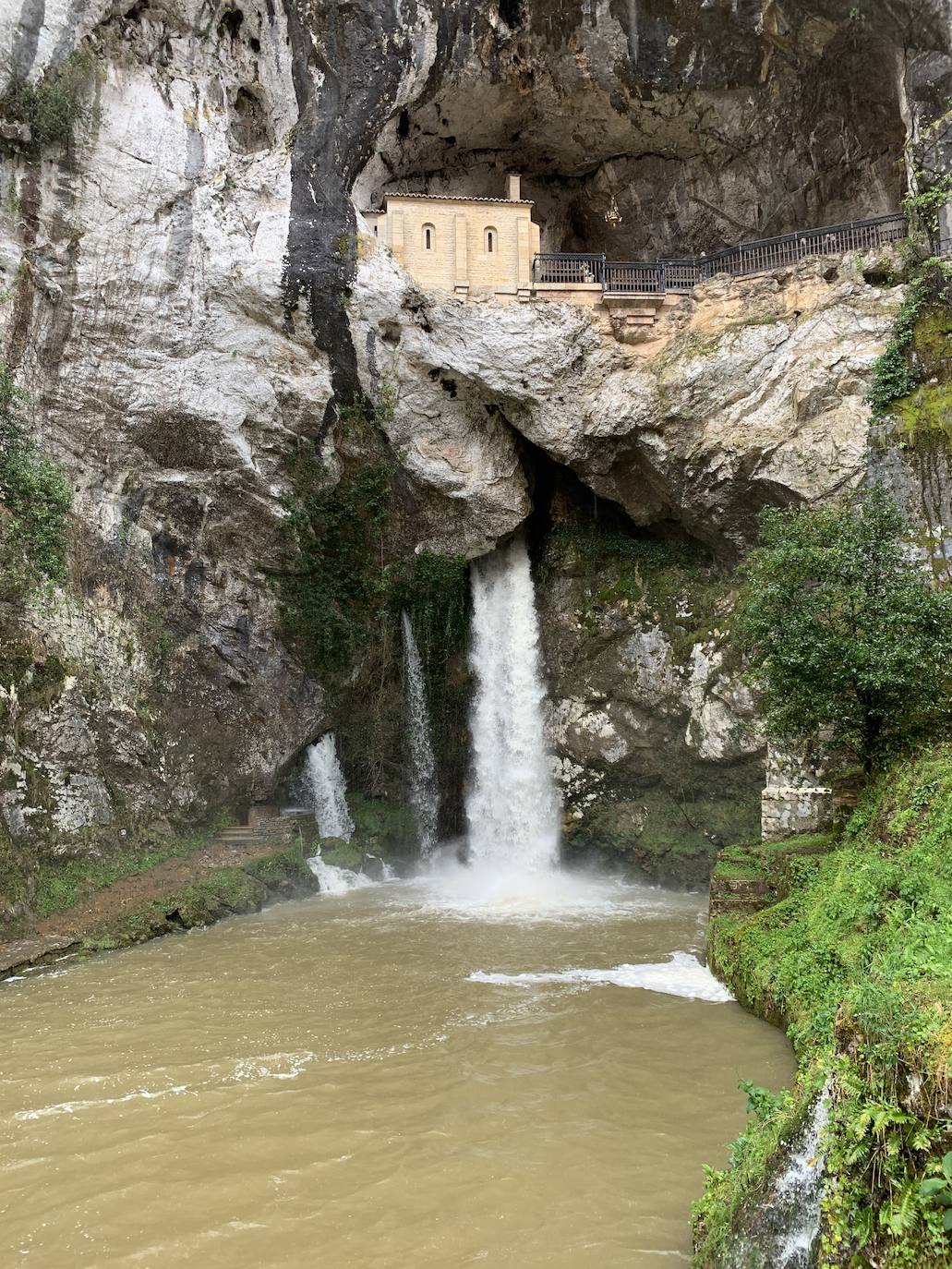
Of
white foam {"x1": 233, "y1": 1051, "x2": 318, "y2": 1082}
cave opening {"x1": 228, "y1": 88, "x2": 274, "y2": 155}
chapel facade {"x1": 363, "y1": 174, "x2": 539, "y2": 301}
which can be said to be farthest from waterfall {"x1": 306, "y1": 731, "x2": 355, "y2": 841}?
cave opening {"x1": 228, "y1": 88, "x2": 274, "y2": 155}

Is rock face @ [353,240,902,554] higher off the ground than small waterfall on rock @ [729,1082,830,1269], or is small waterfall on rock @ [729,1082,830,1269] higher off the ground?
rock face @ [353,240,902,554]

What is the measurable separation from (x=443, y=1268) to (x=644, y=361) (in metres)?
17.7

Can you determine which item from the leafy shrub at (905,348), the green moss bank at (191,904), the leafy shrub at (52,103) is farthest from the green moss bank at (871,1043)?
the leafy shrub at (52,103)

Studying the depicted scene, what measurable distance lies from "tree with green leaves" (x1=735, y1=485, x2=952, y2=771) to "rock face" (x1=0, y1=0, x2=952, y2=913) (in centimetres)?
570

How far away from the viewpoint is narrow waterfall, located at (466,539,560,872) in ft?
64.3

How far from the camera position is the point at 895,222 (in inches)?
754

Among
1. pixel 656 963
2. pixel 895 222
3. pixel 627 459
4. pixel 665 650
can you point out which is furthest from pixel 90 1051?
pixel 895 222

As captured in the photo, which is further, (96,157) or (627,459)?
(627,459)

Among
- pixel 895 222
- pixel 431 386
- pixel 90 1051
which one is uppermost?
pixel 895 222

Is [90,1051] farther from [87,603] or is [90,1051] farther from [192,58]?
[192,58]

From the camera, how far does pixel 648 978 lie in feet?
34.6

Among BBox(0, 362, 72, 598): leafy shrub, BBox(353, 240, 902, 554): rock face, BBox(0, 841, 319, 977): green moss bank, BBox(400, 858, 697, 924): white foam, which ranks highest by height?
BBox(353, 240, 902, 554): rock face

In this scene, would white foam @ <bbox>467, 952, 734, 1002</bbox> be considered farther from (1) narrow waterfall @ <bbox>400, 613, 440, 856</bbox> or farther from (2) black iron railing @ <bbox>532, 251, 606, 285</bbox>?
(2) black iron railing @ <bbox>532, 251, 606, 285</bbox>

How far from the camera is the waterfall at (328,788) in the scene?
20141mm
